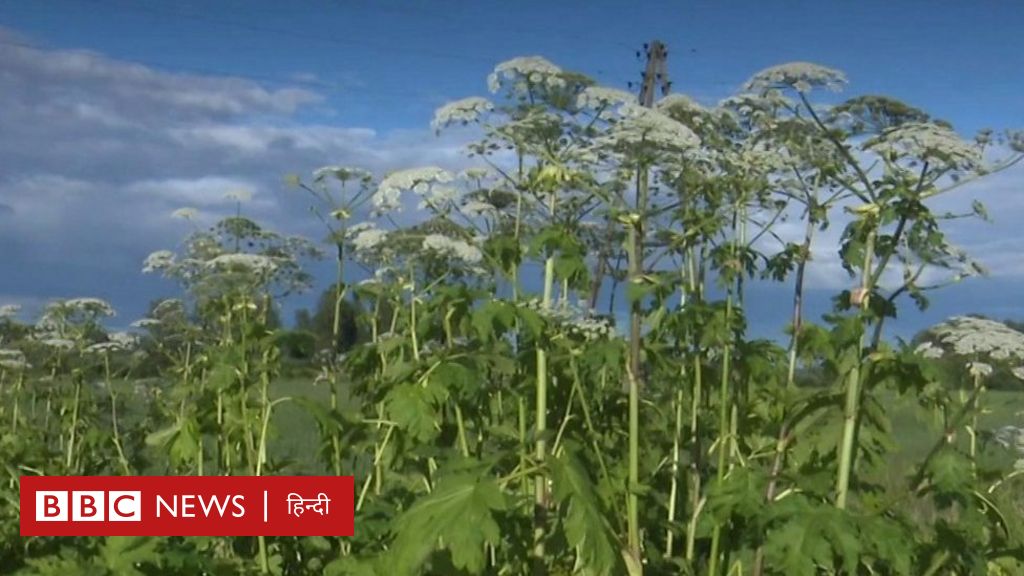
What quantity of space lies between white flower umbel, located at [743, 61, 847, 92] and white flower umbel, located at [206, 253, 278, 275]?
8.75 ft

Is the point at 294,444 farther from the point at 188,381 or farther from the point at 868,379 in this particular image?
the point at 868,379

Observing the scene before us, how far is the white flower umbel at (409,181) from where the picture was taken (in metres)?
6.18

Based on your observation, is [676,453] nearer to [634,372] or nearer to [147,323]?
[634,372]

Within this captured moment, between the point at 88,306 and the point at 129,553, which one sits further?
the point at 88,306

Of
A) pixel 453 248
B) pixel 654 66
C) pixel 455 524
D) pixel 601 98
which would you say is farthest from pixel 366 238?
pixel 654 66

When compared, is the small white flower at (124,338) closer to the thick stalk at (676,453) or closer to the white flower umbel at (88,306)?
the white flower umbel at (88,306)

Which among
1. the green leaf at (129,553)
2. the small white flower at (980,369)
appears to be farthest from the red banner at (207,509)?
the small white flower at (980,369)

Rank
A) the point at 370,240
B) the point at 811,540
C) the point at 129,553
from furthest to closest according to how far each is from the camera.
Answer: the point at 370,240
the point at 129,553
the point at 811,540

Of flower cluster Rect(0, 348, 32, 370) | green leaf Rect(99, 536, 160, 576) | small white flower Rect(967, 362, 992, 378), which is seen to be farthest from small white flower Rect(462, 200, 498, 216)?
flower cluster Rect(0, 348, 32, 370)

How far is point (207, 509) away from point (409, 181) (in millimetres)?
1750

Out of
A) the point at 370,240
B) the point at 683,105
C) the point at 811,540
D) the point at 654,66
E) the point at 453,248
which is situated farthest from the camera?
the point at 654,66

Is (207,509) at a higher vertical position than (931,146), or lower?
lower

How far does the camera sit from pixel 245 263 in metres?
6.75

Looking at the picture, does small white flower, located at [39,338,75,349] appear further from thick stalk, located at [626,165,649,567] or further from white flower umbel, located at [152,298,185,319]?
thick stalk, located at [626,165,649,567]
